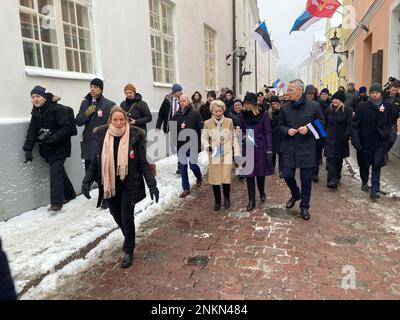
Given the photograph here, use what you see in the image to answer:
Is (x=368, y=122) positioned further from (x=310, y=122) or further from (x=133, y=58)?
(x=133, y=58)

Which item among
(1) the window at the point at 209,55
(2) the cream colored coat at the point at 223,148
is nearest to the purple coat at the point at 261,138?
(2) the cream colored coat at the point at 223,148

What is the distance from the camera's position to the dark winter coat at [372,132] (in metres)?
6.30

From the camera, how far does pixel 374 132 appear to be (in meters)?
6.38

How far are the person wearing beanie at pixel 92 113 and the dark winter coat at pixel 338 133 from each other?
4.10 m

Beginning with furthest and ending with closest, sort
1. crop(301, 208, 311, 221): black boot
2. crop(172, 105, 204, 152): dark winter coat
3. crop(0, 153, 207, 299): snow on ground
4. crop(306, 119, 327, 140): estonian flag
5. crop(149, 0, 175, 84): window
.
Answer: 1. crop(149, 0, 175, 84): window
2. crop(172, 105, 204, 152): dark winter coat
3. crop(301, 208, 311, 221): black boot
4. crop(306, 119, 327, 140): estonian flag
5. crop(0, 153, 207, 299): snow on ground

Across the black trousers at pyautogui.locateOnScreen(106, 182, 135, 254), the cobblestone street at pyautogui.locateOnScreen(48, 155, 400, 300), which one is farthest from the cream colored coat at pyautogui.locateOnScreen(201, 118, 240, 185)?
the black trousers at pyautogui.locateOnScreen(106, 182, 135, 254)

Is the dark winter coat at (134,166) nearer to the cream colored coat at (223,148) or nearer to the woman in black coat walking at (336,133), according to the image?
the cream colored coat at (223,148)

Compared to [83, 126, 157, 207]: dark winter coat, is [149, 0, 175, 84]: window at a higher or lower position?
higher

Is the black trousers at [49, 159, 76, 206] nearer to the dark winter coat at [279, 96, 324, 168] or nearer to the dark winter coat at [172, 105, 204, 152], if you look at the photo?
the dark winter coat at [172, 105, 204, 152]

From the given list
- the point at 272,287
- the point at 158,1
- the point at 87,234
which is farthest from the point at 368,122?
the point at 158,1

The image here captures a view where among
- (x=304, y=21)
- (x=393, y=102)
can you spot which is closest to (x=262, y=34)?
(x=304, y=21)

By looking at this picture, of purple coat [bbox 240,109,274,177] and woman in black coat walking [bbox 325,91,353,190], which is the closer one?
purple coat [bbox 240,109,274,177]

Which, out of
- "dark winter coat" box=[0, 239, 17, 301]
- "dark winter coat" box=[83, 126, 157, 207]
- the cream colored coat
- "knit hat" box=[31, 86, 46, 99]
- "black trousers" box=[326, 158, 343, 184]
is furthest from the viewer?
"black trousers" box=[326, 158, 343, 184]

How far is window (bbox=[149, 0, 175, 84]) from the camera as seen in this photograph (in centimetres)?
1012
